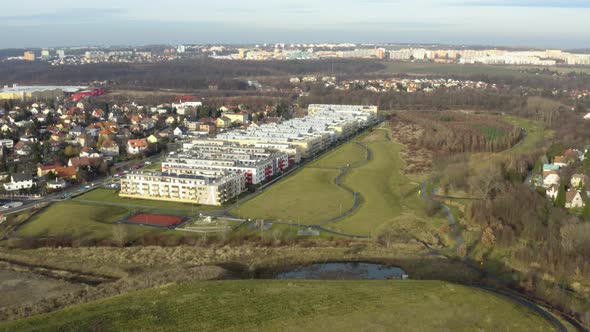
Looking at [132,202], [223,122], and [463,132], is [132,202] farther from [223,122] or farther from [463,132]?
[463,132]

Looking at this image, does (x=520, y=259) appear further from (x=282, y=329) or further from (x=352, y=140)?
(x=352, y=140)

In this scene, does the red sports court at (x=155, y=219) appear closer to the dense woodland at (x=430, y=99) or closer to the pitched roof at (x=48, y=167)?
the pitched roof at (x=48, y=167)

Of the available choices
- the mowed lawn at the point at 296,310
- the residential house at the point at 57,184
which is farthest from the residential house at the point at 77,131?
the mowed lawn at the point at 296,310

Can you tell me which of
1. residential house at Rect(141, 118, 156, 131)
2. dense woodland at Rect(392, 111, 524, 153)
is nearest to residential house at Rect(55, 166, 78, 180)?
residential house at Rect(141, 118, 156, 131)

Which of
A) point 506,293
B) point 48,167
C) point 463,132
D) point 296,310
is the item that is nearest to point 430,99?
point 463,132

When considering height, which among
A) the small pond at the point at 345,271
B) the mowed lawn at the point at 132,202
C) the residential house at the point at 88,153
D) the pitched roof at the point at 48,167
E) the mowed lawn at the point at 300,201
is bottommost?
the small pond at the point at 345,271

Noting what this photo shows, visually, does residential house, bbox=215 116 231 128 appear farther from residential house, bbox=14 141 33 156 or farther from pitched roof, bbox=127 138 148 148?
residential house, bbox=14 141 33 156

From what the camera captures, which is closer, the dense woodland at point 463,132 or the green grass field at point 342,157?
the green grass field at point 342,157

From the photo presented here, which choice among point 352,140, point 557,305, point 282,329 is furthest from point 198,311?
point 352,140
